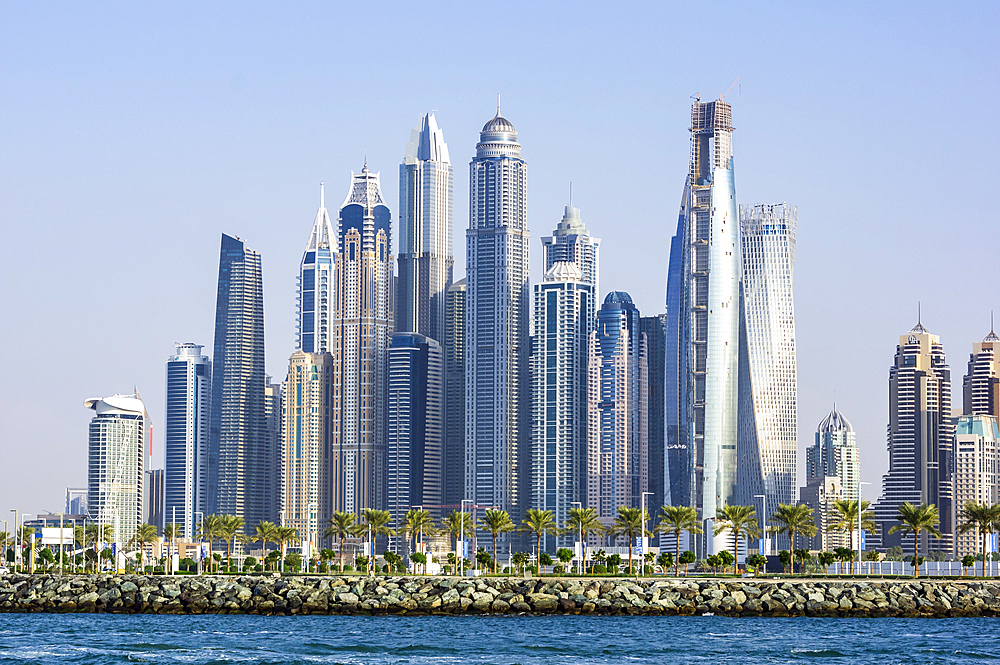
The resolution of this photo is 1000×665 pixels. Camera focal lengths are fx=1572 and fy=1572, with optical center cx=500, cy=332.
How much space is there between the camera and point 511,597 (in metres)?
102

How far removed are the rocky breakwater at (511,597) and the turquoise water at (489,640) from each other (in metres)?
3.07

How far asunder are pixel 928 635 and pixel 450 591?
102ft

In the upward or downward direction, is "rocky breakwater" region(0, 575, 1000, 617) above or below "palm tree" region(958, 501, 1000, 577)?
below

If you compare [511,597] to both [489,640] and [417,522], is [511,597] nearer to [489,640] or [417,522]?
[489,640]

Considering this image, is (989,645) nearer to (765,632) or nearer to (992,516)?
(765,632)

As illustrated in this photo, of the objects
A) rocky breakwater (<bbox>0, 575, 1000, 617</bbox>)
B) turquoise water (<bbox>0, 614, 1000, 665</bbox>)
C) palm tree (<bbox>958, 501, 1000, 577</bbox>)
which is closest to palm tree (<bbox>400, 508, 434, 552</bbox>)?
rocky breakwater (<bbox>0, 575, 1000, 617</bbox>)

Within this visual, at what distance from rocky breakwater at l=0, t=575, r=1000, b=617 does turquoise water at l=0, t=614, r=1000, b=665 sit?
3.07 m

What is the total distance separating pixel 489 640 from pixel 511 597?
2070cm

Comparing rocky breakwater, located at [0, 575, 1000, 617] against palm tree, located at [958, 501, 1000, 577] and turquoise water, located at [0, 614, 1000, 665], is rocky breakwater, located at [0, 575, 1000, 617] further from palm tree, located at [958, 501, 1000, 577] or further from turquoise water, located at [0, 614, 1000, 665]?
palm tree, located at [958, 501, 1000, 577]

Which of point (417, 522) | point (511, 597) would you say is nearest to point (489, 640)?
point (511, 597)

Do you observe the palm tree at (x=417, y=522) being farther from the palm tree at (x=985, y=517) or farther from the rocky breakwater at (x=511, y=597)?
the palm tree at (x=985, y=517)

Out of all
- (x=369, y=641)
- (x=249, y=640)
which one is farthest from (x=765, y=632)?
(x=249, y=640)

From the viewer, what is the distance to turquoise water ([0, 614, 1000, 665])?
241ft

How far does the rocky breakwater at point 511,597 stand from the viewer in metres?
101
